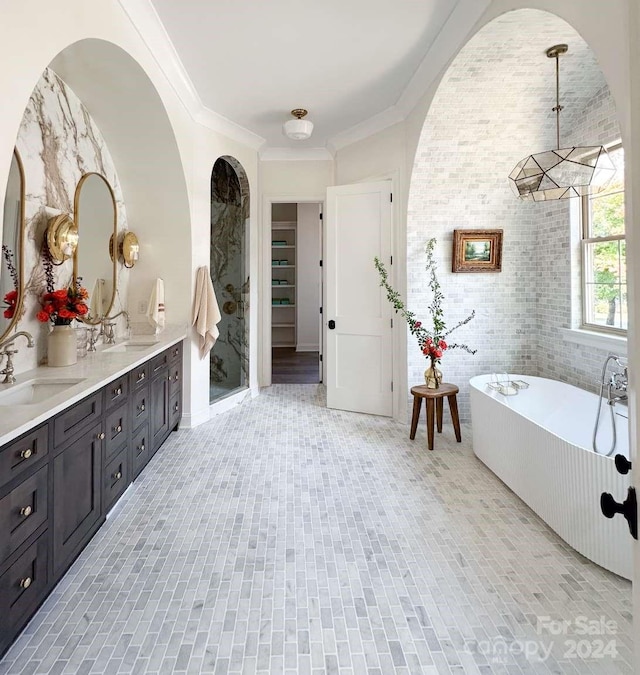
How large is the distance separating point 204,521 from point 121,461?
2.04 ft

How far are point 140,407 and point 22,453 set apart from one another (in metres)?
1.39

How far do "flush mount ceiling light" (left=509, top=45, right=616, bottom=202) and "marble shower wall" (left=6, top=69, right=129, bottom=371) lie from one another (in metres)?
2.79

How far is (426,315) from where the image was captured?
4074 mm

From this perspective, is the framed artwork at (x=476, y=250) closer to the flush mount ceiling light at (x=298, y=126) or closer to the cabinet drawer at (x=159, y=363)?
the flush mount ceiling light at (x=298, y=126)

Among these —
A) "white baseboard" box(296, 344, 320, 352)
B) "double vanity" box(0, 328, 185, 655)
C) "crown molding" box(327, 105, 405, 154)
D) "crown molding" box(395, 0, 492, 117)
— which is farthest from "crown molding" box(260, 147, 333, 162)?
"white baseboard" box(296, 344, 320, 352)

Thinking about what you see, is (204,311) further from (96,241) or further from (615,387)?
(615,387)

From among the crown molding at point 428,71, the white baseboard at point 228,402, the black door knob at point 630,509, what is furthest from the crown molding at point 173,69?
the black door knob at point 630,509

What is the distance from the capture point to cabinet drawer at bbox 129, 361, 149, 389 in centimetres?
272

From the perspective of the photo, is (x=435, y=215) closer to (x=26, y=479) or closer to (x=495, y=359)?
(x=495, y=359)

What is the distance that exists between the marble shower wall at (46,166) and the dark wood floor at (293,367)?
12.3 ft

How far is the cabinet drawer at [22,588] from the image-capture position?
56.1 inches

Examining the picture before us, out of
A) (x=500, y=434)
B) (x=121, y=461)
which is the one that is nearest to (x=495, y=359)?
(x=500, y=434)

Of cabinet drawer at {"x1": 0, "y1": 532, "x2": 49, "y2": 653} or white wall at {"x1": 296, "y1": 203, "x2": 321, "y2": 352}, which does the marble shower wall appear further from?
white wall at {"x1": 296, "y1": 203, "x2": 321, "y2": 352}

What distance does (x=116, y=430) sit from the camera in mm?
2459
